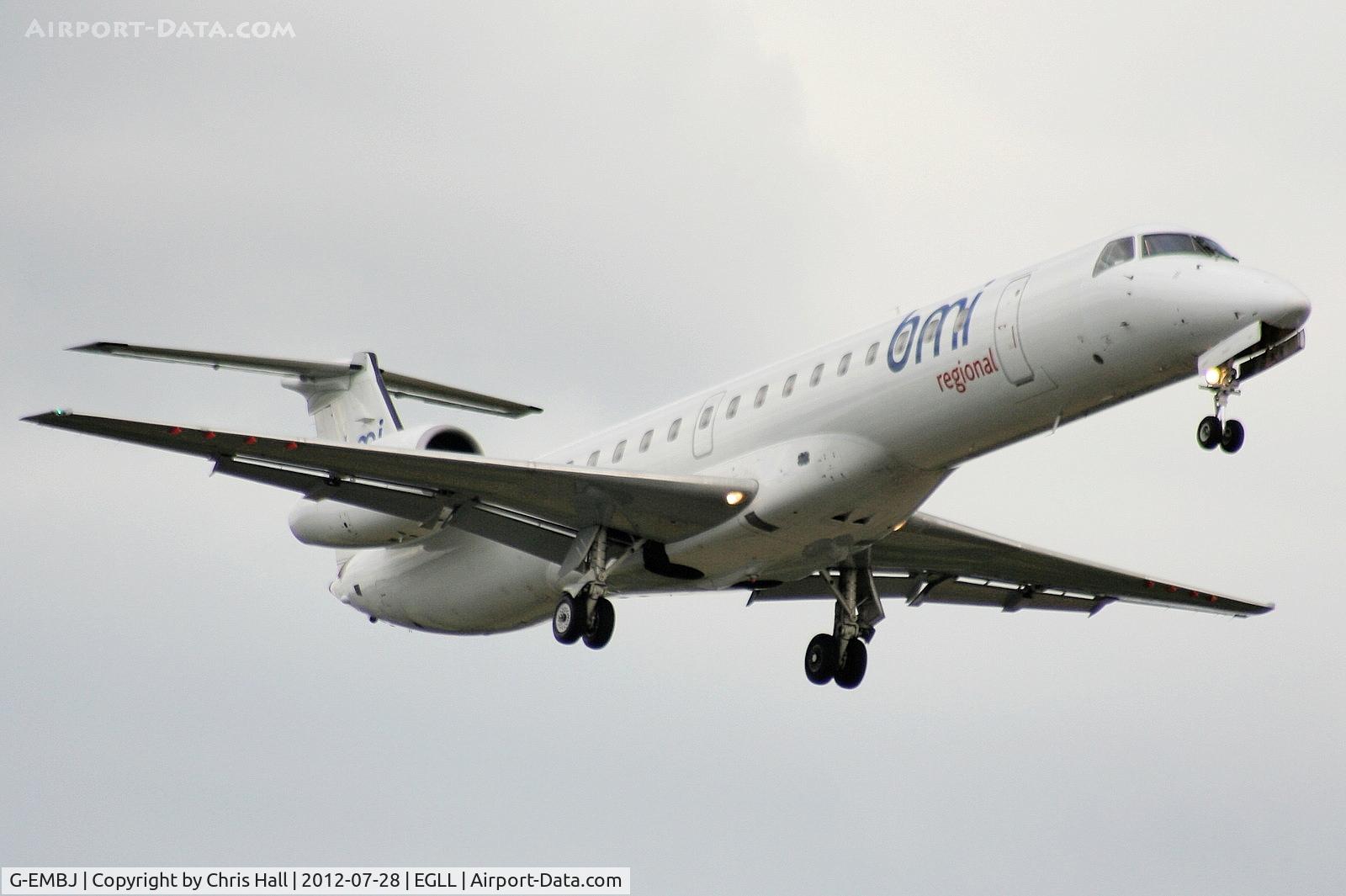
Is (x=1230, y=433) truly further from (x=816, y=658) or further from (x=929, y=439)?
(x=816, y=658)

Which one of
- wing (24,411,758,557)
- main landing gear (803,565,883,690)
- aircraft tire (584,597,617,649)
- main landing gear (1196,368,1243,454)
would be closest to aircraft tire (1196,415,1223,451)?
main landing gear (1196,368,1243,454)

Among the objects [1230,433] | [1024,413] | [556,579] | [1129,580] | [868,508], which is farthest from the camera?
[1129,580]

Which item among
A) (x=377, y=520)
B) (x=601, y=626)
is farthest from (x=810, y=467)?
(x=377, y=520)

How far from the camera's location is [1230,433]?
→ 2030 cm

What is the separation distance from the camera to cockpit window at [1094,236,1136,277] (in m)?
21.3

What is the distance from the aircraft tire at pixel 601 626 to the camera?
24.5 metres

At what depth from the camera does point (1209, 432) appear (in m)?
20.3

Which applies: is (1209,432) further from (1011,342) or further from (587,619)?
(587,619)

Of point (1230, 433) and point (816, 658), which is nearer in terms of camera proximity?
point (1230, 433)

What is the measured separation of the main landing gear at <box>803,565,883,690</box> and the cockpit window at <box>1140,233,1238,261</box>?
668cm

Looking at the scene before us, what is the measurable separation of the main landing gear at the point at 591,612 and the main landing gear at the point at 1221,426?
25.9 ft

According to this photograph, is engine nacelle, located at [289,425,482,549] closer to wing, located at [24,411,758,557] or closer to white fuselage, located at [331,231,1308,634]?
wing, located at [24,411,758,557]

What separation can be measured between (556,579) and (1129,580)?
8.88 metres

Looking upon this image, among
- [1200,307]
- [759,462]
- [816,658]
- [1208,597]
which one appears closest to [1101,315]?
[1200,307]
